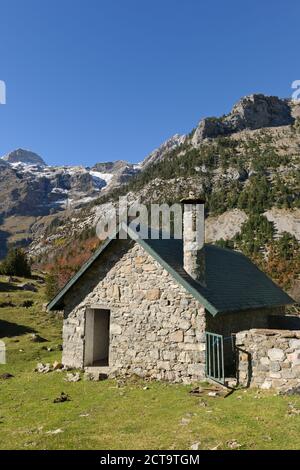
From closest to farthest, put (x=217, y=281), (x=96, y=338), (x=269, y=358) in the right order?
(x=269, y=358) → (x=217, y=281) → (x=96, y=338)

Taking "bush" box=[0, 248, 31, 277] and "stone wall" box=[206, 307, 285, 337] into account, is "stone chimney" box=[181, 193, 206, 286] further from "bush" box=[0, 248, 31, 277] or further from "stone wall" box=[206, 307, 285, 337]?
"bush" box=[0, 248, 31, 277]

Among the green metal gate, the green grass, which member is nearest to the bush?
the green grass

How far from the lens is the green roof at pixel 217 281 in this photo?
13836mm

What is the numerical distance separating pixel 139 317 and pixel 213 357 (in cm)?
344

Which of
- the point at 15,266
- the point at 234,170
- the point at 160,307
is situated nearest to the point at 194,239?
the point at 160,307

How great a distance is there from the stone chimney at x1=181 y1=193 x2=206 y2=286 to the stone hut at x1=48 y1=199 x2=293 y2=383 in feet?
0.13

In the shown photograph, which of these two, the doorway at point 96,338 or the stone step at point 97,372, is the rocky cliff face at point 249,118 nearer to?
the doorway at point 96,338

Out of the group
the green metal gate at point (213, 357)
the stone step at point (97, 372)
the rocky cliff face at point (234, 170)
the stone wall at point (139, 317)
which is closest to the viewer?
the green metal gate at point (213, 357)

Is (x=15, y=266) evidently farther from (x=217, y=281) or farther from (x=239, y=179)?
(x=239, y=179)

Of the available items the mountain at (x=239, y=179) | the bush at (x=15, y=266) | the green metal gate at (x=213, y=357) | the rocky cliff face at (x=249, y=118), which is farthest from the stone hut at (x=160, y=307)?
the rocky cliff face at (x=249, y=118)

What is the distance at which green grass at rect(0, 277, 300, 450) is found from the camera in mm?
8055

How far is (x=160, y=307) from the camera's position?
1438 cm

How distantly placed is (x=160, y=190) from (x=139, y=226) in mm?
82636

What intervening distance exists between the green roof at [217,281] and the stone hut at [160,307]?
5 cm
